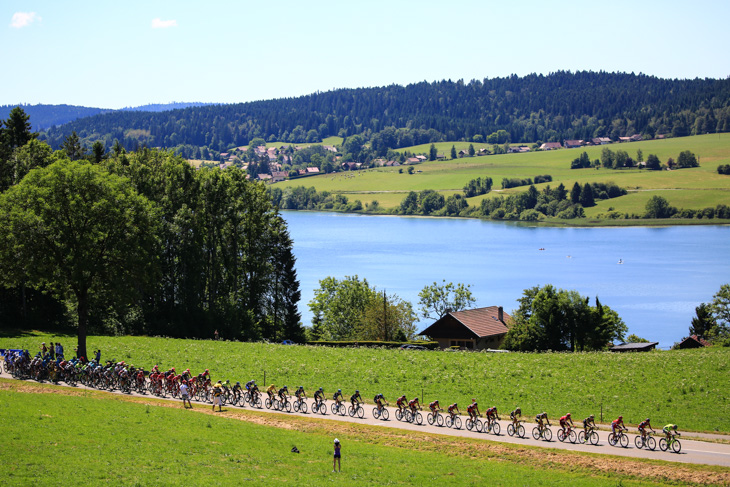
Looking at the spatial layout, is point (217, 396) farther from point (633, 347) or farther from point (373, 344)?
point (633, 347)

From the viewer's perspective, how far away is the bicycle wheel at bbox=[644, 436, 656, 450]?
93.0 ft


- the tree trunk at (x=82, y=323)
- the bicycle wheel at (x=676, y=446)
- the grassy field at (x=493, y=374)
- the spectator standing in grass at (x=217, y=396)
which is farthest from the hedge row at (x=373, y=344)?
the bicycle wheel at (x=676, y=446)

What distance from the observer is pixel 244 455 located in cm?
2495

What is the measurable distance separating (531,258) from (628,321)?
64.2m

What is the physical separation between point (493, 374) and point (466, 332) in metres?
23.7

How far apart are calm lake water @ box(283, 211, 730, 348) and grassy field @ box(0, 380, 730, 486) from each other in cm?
6660

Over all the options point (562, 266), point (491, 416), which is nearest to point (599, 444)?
point (491, 416)

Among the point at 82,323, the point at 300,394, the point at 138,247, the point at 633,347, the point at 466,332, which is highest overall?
the point at 138,247

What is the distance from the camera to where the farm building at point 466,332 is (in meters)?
65.6

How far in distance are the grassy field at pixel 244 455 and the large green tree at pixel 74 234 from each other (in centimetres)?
1276

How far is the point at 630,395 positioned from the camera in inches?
1468

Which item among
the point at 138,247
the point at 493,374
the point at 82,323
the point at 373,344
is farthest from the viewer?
the point at 373,344

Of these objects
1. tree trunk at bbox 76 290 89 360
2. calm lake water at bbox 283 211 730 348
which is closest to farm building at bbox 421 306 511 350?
calm lake water at bbox 283 211 730 348

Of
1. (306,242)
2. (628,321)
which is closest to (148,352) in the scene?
(628,321)
